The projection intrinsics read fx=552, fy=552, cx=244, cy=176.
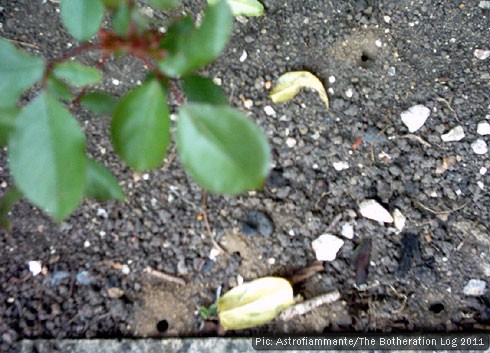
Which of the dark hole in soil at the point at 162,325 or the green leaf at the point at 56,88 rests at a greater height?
the green leaf at the point at 56,88

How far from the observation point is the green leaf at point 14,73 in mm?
666

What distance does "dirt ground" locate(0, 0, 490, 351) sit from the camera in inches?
49.2

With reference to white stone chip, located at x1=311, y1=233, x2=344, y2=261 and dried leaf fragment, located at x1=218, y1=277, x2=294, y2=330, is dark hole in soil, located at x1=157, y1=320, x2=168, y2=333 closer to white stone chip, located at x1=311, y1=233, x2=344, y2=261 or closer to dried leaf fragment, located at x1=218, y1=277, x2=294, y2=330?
dried leaf fragment, located at x1=218, y1=277, x2=294, y2=330

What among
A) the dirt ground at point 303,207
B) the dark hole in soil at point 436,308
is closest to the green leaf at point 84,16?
the dirt ground at point 303,207

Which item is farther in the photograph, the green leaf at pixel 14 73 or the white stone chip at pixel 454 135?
the white stone chip at pixel 454 135

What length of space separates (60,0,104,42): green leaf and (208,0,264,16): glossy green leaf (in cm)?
61

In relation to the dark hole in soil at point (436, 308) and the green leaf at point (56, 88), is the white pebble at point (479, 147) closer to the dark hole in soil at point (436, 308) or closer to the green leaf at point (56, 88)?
the dark hole in soil at point (436, 308)

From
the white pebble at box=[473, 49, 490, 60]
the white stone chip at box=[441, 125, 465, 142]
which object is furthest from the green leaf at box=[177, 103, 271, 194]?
the white pebble at box=[473, 49, 490, 60]

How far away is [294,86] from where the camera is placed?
4.47 ft

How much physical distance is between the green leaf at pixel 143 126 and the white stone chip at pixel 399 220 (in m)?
0.81

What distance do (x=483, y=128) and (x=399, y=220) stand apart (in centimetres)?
32

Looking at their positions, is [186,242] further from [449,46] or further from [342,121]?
[449,46]

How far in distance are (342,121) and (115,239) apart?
→ 24.4 inches

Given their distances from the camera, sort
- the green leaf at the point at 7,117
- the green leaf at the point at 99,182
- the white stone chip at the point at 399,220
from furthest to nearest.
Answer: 1. the white stone chip at the point at 399,220
2. the green leaf at the point at 99,182
3. the green leaf at the point at 7,117
